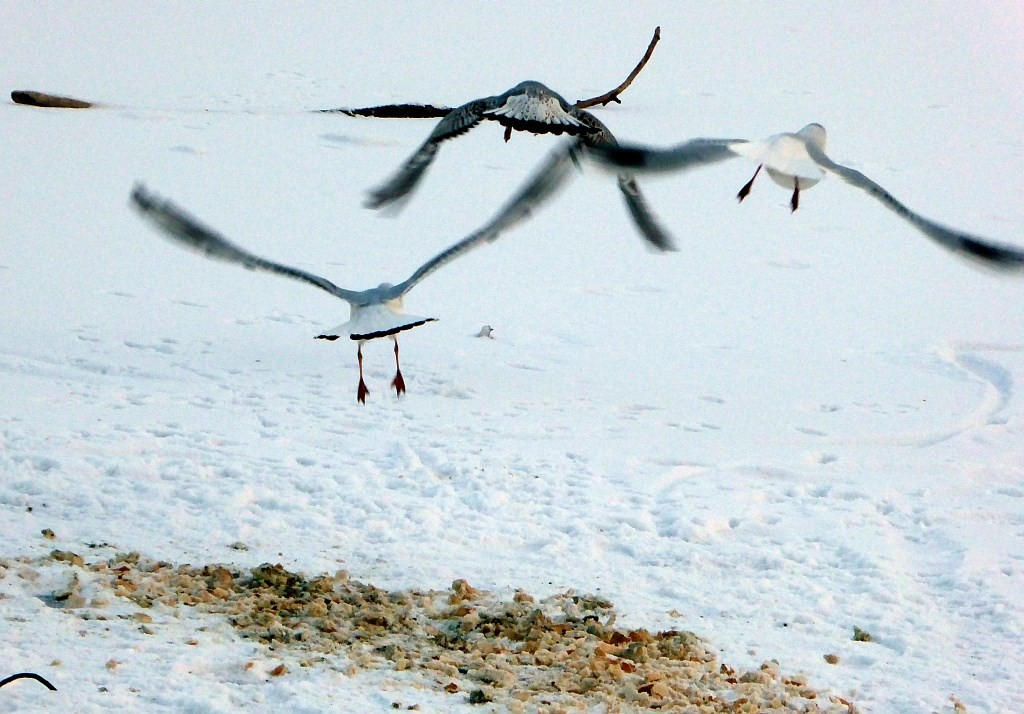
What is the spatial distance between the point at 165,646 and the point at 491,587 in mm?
1325

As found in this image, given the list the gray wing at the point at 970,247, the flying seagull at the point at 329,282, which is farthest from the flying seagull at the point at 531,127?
the gray wing at the point at 970,247

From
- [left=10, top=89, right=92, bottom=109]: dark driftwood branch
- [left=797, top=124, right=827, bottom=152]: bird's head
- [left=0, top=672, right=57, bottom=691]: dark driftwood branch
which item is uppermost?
[left=10, top=89, right=92, bottom=109]: dark driftwood branch

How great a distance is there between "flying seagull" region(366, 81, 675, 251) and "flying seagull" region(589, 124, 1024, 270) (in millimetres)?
121

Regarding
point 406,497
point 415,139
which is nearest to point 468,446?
point 406,497

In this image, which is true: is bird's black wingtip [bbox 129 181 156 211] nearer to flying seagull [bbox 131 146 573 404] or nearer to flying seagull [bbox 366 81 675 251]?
flying seagull [bbox 131 146 573 404]

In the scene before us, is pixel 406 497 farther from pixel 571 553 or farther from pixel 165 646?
pixel 165 646

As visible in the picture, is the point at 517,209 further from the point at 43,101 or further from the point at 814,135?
the point at 43,101

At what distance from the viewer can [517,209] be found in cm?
526

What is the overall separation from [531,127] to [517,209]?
1.15 meters

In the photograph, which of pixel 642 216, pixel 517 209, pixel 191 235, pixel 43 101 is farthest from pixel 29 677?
pixel 43 101

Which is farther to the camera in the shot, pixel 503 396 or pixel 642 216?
pixel 503 396

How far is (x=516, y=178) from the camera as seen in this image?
13.7 m

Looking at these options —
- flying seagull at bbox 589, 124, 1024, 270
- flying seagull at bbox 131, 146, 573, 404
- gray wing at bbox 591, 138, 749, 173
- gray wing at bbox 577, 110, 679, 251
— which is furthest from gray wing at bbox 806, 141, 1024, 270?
flying seagull at bbox 131, 146, 573, 404

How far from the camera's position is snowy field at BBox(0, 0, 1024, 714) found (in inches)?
188
